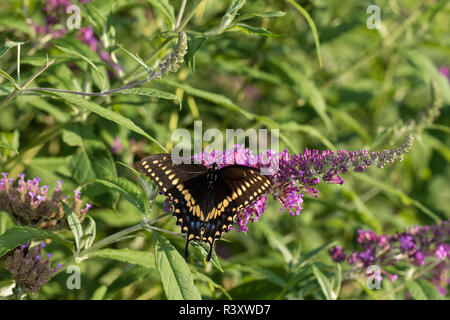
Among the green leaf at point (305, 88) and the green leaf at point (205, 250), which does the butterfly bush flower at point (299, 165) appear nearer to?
the green leaf at point (205, 250)

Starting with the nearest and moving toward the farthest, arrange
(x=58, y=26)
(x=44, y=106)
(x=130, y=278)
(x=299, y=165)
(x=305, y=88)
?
(x=299, y=165) < (x=130, y=278) < (x=44, y=106) < (x=58, y=26) < (x=305, y=88)

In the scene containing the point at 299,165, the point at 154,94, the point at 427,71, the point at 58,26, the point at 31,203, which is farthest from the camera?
the point at 427,71

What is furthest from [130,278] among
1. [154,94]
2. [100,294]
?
[154,94]

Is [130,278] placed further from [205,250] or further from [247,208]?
[247,208]

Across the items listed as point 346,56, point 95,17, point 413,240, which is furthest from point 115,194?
point 346,56

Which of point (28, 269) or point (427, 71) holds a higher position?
point (427, 71)

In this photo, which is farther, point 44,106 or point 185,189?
point 44,106

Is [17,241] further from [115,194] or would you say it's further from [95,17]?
[95,17]

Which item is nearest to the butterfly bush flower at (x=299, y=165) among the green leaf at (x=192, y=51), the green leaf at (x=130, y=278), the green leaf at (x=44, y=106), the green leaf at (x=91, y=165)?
the green leaf at (x=192, y=51)
